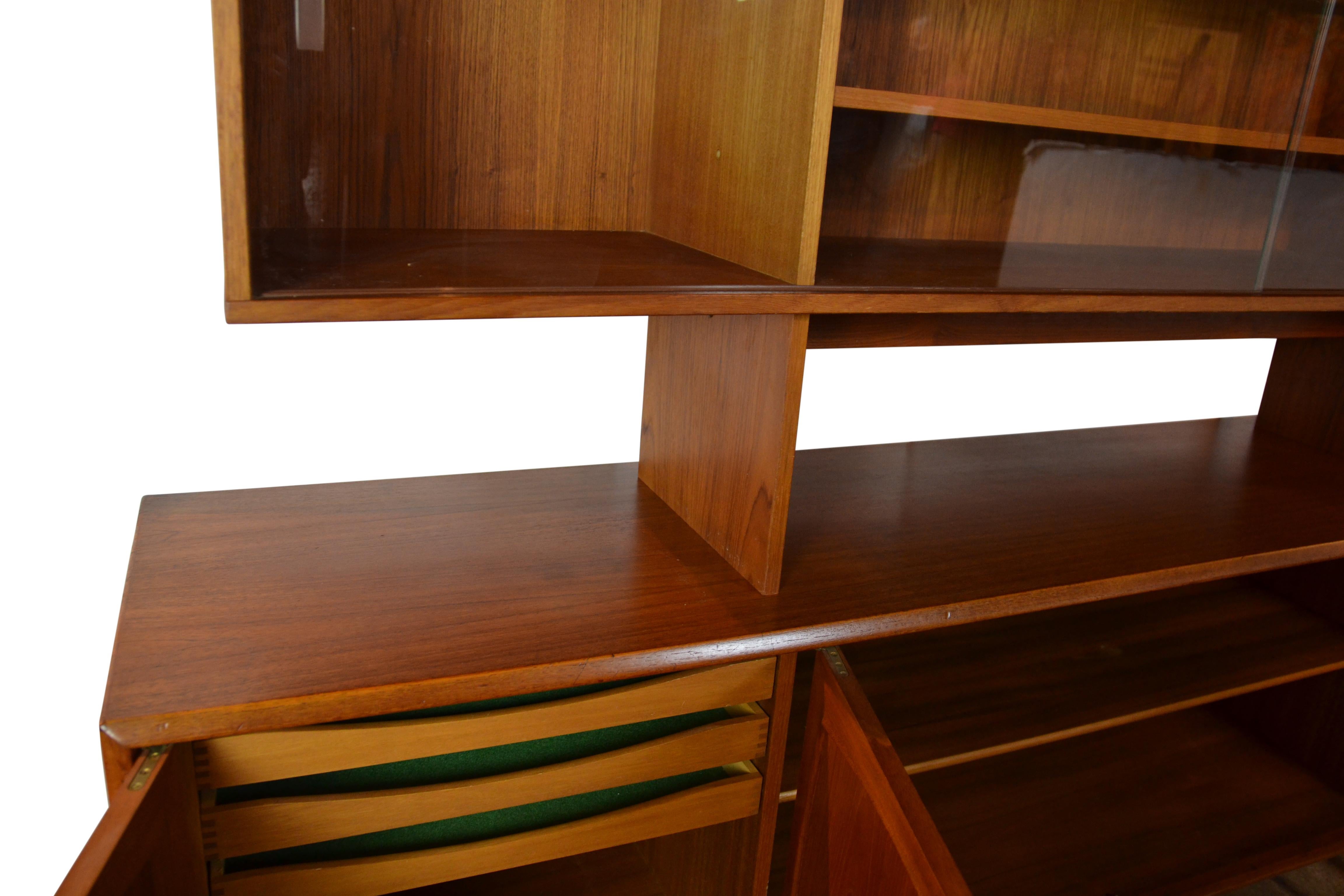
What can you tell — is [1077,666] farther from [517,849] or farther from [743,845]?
[517,849]

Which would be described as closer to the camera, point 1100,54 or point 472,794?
point 472,794

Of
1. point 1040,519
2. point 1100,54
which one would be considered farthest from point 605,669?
point 1100,54

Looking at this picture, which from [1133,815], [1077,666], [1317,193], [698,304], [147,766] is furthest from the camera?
[1133,815]

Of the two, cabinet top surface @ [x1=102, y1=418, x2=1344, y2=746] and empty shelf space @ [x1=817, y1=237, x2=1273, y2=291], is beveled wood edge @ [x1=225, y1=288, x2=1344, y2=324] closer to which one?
empty shelf space @ [x1=817, y1=237, x2=1273, y2=291]

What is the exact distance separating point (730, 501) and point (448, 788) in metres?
0.51

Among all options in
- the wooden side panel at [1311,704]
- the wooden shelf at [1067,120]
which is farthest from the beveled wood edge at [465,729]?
the wooden side panel at [1311,704]

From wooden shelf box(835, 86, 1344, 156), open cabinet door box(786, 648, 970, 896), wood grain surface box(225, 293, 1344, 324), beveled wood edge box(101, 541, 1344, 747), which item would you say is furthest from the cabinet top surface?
wooden shelf box(835, 86, 1344, 156)

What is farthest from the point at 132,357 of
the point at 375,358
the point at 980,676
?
the point at 980,676

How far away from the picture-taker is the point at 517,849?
3.95 feet

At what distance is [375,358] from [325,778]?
700 millimetres

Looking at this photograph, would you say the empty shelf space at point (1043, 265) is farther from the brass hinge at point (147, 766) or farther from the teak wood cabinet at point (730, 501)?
the brass hinge at point (147, 766)

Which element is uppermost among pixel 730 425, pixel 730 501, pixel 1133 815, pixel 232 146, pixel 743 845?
pixel 232 146

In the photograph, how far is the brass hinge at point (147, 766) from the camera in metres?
0.90

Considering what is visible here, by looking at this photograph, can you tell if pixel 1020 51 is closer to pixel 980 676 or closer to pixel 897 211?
pixel 897 211
